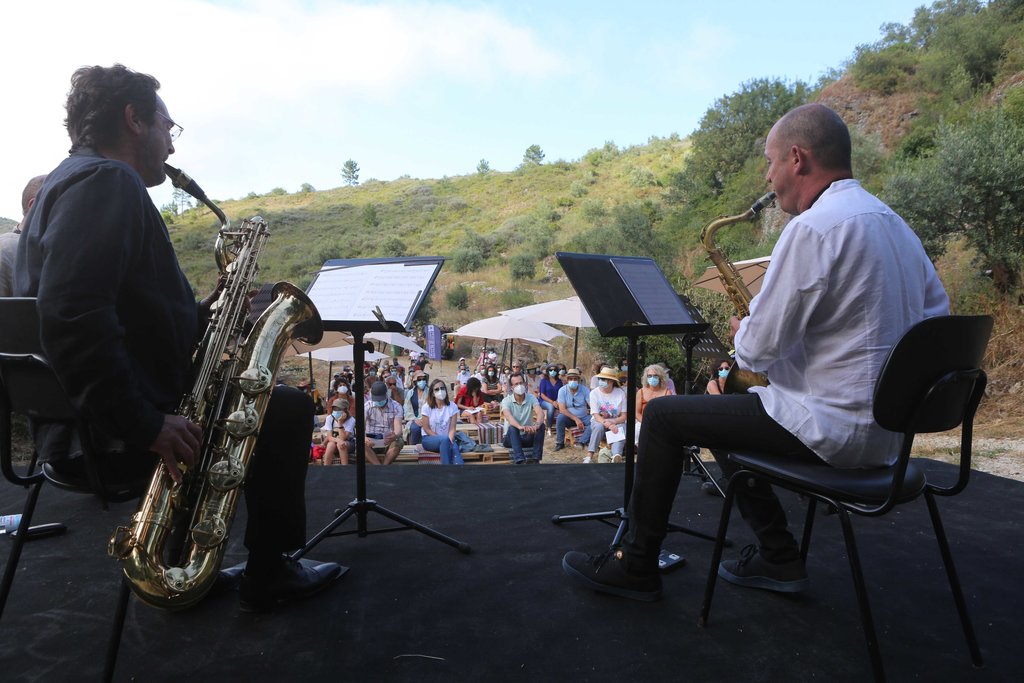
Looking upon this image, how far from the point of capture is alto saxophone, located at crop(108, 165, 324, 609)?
6.25 feet

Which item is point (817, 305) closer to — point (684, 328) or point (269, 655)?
point (684, 328)

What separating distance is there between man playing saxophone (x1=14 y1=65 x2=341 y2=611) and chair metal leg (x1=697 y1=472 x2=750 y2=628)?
1568mm

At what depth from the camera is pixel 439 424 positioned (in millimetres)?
8641

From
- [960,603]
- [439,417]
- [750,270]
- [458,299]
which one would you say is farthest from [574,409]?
[458,299]

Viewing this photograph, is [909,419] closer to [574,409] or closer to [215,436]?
[215,436]

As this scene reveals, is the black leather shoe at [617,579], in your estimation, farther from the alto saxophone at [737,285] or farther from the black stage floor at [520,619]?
the alto saxophone at [737,285]

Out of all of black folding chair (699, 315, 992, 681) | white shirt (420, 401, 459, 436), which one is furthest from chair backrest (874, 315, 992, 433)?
white shirt (420, 401, 459, 436)

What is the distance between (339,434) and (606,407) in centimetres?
360

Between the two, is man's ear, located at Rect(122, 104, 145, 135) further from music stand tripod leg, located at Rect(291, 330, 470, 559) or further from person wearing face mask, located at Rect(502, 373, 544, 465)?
person wearing face mask, located at Rect(502, 373, 544, 465)

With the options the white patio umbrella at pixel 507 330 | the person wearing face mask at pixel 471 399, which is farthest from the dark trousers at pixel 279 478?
the white patio umbrella at pixel 507 330

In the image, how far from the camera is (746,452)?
225cm

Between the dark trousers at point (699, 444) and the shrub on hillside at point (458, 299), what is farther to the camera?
the shrub on hillside at point (458, 299)

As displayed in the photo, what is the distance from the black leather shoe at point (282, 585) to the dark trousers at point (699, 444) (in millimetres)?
1266

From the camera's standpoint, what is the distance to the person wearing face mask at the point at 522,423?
29.7 feet
